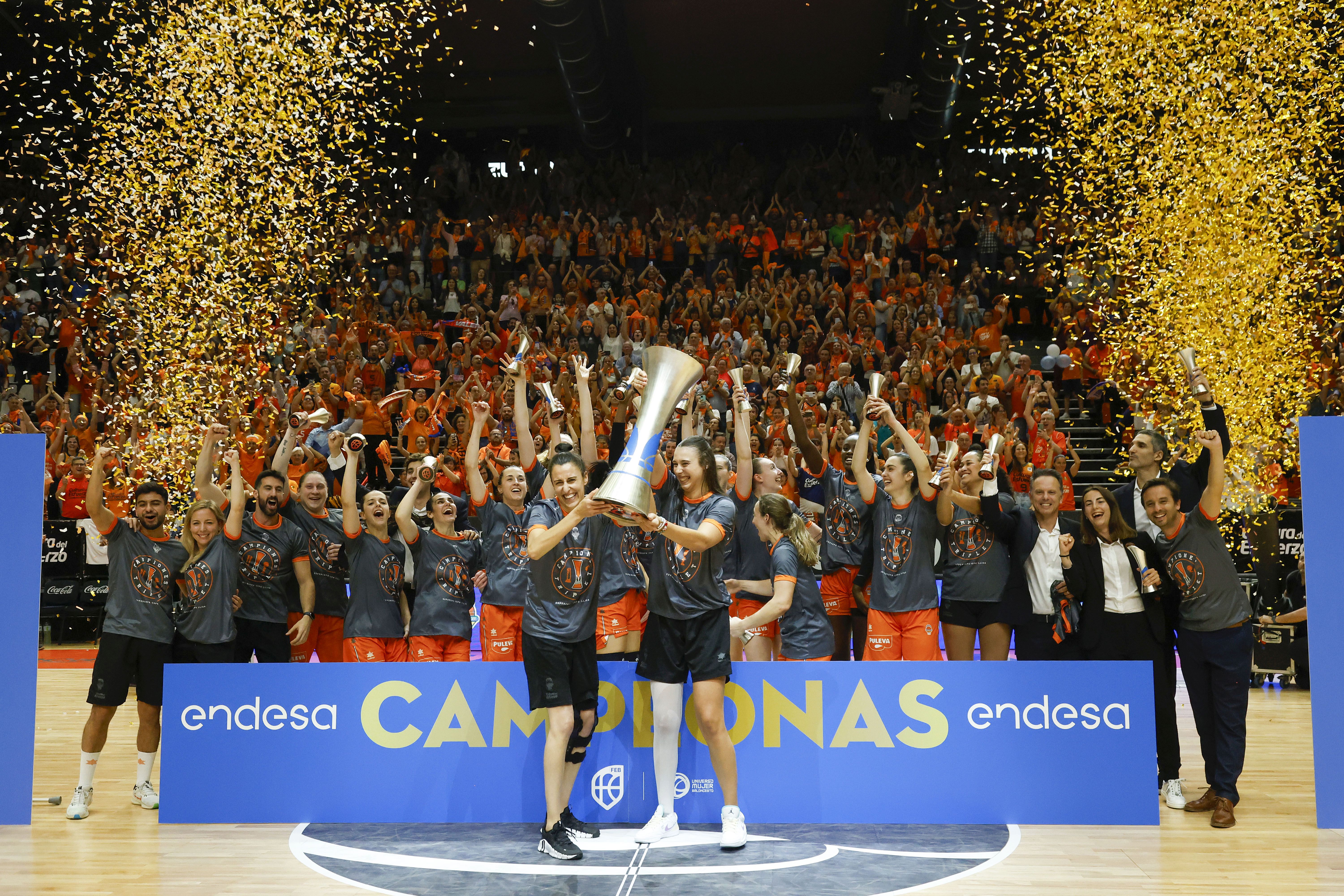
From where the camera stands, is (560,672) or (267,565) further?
(267,565)

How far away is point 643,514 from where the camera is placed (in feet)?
13.4

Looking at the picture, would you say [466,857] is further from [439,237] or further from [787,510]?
[439,237]

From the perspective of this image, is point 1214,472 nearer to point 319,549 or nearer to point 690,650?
point 690,650

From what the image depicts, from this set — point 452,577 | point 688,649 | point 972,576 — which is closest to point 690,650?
point 688,649

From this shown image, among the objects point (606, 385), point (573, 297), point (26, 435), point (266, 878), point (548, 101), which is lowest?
point (266, 878)

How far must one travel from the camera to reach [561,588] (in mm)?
4746

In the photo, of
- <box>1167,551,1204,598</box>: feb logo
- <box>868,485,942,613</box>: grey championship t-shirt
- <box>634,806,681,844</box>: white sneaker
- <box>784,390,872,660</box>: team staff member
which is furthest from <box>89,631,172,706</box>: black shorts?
<box>1167,551,1204,598</box>: feb logo

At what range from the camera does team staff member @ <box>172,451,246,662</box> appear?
18.0 ft

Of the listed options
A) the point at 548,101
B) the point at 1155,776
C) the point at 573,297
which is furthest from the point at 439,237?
the point at 1155,776

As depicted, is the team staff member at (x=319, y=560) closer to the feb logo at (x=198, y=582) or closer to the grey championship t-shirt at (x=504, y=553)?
the feb logo at (x=198, y=582)

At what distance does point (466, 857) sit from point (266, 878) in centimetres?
80

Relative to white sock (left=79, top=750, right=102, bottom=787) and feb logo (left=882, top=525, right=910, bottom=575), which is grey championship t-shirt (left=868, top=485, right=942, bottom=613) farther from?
white sock (left=79, top=750, right=102, bottom=787)

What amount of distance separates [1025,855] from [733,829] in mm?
1247

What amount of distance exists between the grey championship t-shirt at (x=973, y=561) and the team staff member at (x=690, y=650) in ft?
5.36
